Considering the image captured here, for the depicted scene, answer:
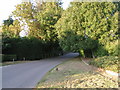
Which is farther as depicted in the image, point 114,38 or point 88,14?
point 88,14

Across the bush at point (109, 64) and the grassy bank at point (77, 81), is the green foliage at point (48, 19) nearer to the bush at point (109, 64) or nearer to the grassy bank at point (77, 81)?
the bush at point (109, 64)

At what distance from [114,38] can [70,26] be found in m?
5.42

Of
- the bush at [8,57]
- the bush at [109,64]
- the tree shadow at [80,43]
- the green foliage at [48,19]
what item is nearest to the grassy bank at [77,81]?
the bush at [109,64]

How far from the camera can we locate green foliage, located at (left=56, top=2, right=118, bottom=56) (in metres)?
14.9

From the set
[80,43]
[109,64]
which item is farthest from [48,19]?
[109,64]

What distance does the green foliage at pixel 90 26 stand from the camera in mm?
14875

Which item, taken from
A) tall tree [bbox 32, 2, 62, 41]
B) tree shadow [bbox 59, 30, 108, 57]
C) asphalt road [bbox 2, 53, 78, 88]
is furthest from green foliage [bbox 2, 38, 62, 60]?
asphalt road [bbox 2, 53, 78, 88]

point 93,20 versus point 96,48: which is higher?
point 93,20

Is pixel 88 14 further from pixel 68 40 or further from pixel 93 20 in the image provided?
pixel 68 40

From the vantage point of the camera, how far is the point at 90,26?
1573 cm

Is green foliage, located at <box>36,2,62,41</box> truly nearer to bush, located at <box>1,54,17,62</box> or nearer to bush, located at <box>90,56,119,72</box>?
bush, located at <box>1,54,17,62</box>

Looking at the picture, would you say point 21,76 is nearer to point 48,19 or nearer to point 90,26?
point 90,26

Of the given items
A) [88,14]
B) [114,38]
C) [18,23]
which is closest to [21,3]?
[18,23]

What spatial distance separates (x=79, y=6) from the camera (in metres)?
17.0
